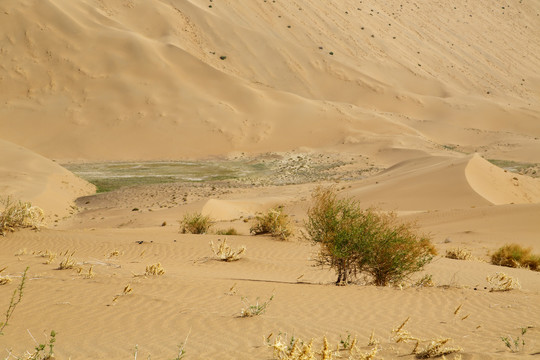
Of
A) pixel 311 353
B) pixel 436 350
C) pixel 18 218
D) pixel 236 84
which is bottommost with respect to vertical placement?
pixel 18 218

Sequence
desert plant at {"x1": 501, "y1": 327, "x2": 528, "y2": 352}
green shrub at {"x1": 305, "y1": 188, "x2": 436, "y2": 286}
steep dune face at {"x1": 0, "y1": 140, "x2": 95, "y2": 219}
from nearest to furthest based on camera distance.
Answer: desert plant at {"x1": 501, "y1": 327, "x2": 528, "y2": 352}, green shrub at {"x1": 305, "y1": 188, "x2": 436, "y2": 286}, steep dune face at {"x1": 0, "y1": 140, "x2": 95, "y2": 219}

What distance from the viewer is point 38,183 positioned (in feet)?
86.6

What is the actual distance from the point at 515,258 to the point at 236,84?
40538mm

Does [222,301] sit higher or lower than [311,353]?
lower

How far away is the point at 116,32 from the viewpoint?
5372 cm

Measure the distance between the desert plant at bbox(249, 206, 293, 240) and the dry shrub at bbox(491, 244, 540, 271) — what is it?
5.06 meters

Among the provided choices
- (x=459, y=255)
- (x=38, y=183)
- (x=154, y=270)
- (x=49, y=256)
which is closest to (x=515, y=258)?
(x=459, y=255)

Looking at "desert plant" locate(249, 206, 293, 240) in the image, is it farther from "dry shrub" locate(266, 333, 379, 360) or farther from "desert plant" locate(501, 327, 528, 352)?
"dry shrub" locate(266, 333, 379, 360)

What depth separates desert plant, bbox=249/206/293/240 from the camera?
1604 centimetres

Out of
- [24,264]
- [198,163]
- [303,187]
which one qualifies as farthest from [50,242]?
[198,163]

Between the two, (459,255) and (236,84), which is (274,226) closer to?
(459,255)

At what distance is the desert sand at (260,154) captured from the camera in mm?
7375

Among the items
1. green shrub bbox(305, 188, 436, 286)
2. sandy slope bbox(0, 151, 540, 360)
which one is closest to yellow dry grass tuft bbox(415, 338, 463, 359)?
sandy slope bbox(0, 151, 540, 360)

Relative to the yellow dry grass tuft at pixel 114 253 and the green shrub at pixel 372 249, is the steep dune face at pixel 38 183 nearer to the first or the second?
the yellow dry grass tuft at pixel 114 253
